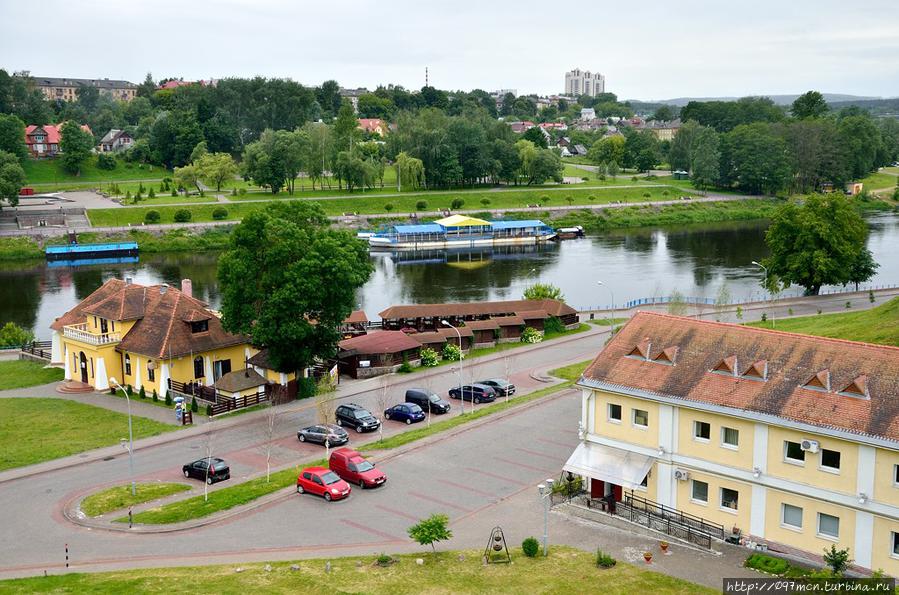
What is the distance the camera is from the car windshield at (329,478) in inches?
1344

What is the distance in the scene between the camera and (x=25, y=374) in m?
56.2

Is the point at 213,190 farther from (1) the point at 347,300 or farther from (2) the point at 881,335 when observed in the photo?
(2) the point at 881,335

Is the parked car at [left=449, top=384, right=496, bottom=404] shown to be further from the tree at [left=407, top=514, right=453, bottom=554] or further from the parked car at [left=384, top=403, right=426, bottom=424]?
the tree at [left=407, top=514, right=453, bottom=554]

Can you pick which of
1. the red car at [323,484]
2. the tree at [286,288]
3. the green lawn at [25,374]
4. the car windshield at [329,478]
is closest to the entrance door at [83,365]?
the green lawn at [25,374]

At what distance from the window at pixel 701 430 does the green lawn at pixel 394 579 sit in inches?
236

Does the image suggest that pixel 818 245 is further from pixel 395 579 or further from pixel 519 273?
pixel 395 579

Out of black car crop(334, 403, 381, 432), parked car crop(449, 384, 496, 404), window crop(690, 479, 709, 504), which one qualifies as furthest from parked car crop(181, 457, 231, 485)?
window crop(690, 479, 709, 504)

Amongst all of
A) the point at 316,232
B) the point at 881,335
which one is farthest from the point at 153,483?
the point at 881,335

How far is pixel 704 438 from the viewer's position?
3119 cm

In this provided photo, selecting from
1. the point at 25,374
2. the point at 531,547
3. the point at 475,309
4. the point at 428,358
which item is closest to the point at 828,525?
the point at 531,547

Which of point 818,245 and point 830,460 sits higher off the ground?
point 818,245

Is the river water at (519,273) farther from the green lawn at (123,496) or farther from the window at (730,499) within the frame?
the window at (730,499)

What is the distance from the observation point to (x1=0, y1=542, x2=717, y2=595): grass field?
85.1 ft

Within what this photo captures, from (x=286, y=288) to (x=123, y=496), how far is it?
17.5 metres
